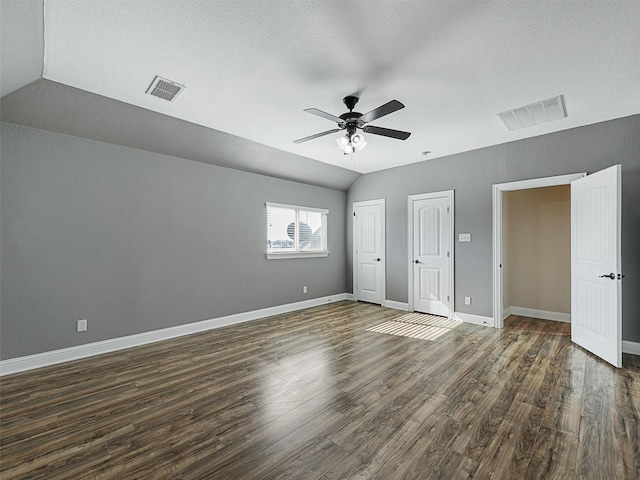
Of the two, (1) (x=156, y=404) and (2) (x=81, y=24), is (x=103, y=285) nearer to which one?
(1) (x=156, y=404)

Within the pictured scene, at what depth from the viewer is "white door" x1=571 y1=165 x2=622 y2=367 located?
3.15 meters

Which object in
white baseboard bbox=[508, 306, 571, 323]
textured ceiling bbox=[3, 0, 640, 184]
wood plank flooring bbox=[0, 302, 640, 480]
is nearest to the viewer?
wood plank flooring bbox=[0, 302, 640, 480]

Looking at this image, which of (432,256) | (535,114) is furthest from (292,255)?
(535,114)

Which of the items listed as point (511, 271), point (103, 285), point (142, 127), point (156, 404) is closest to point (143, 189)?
point (142, 127)

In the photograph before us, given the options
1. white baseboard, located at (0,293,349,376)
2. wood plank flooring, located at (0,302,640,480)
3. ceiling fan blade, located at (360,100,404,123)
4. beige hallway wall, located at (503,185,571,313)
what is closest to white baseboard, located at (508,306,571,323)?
beige hallway wall, located at (503,185,571,313)

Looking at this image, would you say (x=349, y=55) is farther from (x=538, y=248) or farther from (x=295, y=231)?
(x=538, y=248)

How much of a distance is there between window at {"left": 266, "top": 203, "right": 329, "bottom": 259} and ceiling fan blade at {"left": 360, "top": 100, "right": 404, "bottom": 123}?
3.02 meters

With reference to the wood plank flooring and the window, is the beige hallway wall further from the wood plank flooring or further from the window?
the window

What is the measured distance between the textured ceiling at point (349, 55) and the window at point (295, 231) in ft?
7.46

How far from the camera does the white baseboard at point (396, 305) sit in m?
5.81

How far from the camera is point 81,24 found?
205 cm

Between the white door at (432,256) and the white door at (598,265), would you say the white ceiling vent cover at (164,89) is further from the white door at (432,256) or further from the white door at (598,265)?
the white door at (598,265)

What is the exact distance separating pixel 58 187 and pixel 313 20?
3347mm

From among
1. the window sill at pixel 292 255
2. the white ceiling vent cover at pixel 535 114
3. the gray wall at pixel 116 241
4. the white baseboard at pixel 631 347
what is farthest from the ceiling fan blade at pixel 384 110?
the white baseboard at pixel 631 347
